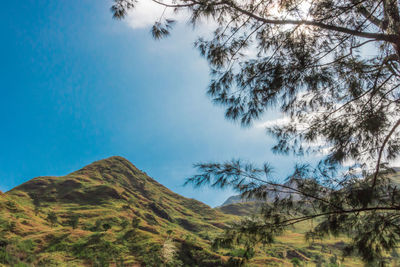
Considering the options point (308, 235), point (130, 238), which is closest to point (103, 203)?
point (130, 238)

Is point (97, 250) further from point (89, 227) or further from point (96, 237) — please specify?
point (89, 227)

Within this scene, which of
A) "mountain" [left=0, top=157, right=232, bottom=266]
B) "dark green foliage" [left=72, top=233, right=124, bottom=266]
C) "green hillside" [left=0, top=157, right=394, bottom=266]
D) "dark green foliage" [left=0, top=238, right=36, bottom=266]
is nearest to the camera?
"dark green foliage" [left=0, top=238, right=36, bottom=266]

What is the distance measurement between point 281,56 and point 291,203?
270 cm

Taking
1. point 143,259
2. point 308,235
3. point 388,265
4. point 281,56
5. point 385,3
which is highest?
point 281,56

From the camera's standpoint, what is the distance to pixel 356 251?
379cm

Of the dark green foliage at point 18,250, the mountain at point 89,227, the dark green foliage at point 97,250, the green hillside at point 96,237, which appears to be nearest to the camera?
the dark green foliage at point 18,250

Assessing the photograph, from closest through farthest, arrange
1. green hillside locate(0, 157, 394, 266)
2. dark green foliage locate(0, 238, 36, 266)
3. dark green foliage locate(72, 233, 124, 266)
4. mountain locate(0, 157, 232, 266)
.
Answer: dark green foliage locate(0, 238, 36, 266) < green hillside locate(0, 157, 394, 266) < dark green foliage locate(72, 233, 124, 266) < mountain locate(0, 157, 232, 266)

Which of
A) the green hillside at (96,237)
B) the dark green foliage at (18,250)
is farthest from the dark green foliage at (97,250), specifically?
the dark green foliage at (18,250)

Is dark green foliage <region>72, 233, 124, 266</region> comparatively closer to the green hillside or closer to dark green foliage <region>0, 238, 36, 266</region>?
the green hillside

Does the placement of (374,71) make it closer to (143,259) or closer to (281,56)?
(281,56)

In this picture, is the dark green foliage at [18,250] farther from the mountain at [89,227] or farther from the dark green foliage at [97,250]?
the dark green foliage at [97,250]

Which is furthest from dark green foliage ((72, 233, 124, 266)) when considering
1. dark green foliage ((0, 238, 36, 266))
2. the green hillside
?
dark green foliage ((0, 238, 36, 266))

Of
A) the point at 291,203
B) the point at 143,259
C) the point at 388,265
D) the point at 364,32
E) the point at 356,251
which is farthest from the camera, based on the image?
the point at 143,259

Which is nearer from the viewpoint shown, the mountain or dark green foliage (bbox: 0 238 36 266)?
dark green foliage (bbox: 0 238 36 266)
